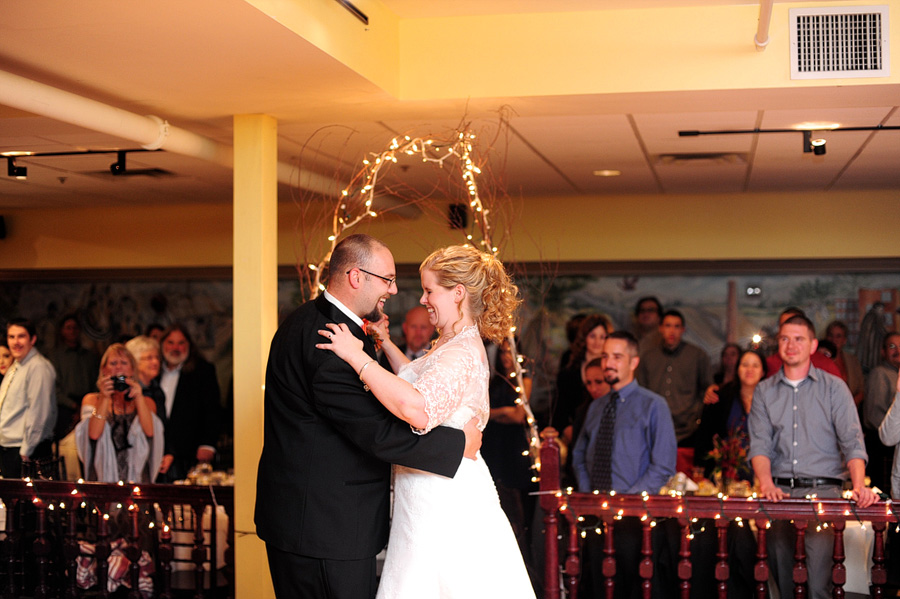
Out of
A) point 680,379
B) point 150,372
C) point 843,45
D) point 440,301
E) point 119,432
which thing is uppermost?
point 843,45

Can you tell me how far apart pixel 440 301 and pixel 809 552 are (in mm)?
A: 2584

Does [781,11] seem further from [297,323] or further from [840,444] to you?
[297,323]

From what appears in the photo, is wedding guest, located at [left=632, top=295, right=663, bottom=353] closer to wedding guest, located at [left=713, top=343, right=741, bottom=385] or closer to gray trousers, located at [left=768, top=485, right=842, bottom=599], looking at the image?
wedding guest, located at [left=713, top=343, right=741, bottom=385]

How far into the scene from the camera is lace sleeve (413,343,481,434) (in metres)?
3.08

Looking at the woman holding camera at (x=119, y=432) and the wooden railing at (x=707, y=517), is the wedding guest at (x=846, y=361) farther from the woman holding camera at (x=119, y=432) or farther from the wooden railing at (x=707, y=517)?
the woman holding camera at (x=119, y=432)

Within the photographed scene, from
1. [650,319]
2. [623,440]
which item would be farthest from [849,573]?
[650,319]

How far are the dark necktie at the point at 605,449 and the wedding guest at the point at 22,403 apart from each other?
4.26 meters

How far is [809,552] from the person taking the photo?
4.62m

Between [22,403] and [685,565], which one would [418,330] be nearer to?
[22,403]

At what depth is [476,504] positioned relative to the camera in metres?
3.30

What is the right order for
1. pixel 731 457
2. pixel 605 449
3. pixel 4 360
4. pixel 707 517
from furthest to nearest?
pixel 4 360 < pixel 731 457 < pixel 605 449 < pixel 707 517

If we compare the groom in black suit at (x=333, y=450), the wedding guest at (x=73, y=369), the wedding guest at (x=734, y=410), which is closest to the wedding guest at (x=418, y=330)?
the wedding guest at (x=734, y=410)

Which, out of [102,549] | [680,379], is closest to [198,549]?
[102,549]

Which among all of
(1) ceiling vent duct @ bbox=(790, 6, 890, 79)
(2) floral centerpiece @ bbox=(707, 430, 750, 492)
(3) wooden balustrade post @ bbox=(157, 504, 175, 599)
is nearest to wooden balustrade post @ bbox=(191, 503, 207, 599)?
(3) wooden balustrade post @ bbox=(157, 504, 175, 599)
